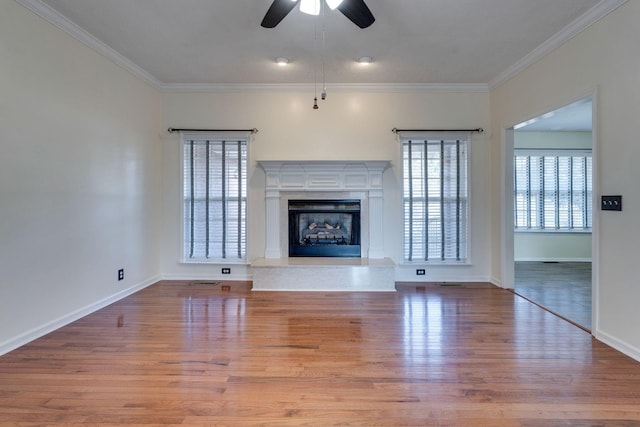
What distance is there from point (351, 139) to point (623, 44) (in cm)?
285

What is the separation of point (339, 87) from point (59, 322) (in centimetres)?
419

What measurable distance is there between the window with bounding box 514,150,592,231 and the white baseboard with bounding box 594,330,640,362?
13.8 ft

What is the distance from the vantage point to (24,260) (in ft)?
8.39

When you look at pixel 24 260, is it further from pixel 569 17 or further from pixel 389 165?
pixel 569 17

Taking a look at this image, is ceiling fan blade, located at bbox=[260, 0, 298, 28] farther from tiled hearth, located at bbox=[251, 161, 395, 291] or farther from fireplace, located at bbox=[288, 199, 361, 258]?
fireplace, located at bbox=[288, 199, 361, 258]

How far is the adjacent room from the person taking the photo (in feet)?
6.65

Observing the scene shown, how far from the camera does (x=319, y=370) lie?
2.19m

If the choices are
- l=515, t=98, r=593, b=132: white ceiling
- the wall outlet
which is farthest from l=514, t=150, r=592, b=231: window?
the wall outlet

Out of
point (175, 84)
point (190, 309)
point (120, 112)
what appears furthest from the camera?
point (175, 84)

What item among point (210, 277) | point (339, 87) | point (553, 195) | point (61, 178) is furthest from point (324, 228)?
point (553, 195)

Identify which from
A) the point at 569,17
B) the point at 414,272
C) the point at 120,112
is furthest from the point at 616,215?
the point at 120,112

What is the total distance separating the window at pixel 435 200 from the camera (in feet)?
14.9

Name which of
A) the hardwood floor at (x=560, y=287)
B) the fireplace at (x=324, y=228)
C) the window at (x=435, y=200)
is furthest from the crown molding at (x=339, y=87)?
the hardwood floor at (x=560, y=287)

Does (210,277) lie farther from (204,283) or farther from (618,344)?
(618,344)
